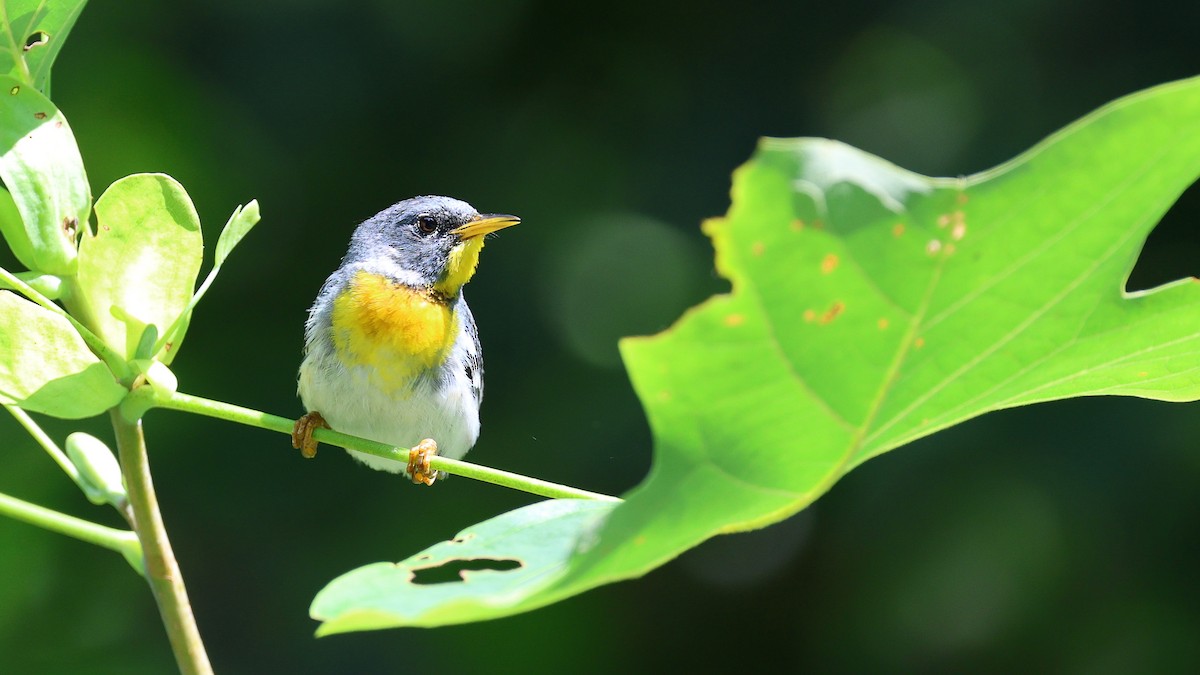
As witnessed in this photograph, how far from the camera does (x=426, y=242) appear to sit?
3.33m

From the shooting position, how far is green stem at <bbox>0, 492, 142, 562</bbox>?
1.08 meters

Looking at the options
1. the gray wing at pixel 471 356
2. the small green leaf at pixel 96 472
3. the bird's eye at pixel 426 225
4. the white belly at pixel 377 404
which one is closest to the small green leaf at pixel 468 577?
the small green leaf at pixel 96 472

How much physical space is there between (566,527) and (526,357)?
3275mm

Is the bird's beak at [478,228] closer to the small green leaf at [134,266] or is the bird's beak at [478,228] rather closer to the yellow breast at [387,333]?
the yellow breast at [387,333]

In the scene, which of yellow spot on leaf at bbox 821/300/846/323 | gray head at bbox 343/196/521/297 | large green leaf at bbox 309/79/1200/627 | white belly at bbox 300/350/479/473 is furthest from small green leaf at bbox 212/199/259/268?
gray head at bbox 343/196/521/297

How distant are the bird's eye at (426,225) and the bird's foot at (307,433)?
0.78 meters

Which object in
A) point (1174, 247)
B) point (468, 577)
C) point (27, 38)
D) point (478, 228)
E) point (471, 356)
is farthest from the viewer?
point (1174, 247)

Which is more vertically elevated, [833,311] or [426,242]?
[426,242]

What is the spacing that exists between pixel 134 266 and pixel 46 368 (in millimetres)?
148

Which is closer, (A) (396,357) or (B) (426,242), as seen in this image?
(A) (396,357)

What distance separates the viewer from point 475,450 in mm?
4309

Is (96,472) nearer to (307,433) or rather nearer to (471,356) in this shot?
(307,433)

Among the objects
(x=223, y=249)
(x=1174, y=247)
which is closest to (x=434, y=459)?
(x=223, y=249)

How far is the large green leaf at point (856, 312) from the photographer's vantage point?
29.1 inches
